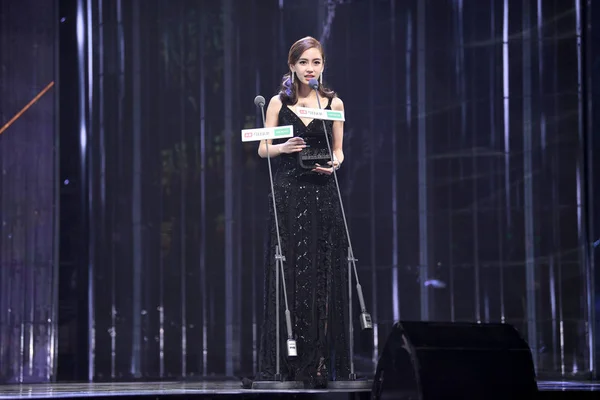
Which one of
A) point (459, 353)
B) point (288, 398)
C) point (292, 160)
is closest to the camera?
point (459, 353)

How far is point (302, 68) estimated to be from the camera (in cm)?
418

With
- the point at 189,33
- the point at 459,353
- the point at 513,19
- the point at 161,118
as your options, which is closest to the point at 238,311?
the point at 161,118

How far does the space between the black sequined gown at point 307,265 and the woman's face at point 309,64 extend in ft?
0.56

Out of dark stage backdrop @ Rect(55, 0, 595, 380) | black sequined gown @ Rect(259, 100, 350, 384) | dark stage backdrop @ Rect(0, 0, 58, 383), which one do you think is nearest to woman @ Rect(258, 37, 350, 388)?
black sequined gown @ Rect(259, 100, 350, 384)

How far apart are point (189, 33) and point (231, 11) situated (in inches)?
11.9

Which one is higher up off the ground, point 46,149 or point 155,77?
point 155,77

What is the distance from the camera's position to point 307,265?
4.13m

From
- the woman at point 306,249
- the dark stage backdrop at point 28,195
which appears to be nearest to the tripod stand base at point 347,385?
the woman at point 306,249

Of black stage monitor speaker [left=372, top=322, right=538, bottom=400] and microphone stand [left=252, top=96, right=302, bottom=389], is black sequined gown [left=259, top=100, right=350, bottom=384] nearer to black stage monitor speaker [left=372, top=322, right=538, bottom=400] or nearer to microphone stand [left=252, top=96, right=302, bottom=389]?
microphone stand [left=252, top=96, right=302, bottom=389]

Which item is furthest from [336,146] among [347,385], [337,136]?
[347,385]

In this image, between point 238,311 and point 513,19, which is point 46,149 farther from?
point 513,19

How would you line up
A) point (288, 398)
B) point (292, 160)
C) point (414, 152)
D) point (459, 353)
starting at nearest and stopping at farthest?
point (459, 353) → point (288, 398) → point (292, 160) → point (414, 152)

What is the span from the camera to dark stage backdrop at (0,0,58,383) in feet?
18.0

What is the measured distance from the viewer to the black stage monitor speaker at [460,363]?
8.58 ft
